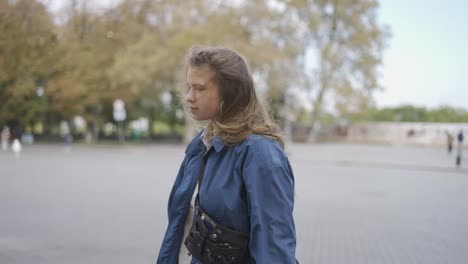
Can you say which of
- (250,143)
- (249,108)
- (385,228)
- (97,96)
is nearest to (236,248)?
(250,143)

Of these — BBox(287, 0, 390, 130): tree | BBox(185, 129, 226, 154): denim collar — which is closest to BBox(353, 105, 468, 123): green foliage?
BBox(287, 0, 390, 130): tree

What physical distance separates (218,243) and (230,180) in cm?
26

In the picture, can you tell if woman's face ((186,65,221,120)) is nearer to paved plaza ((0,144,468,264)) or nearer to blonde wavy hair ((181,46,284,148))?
blonde wavy hair ((181,46,284,148))

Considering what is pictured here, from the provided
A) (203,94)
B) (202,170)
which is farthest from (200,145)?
(203,94)

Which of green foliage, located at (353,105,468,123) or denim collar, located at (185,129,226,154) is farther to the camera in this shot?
green foliage, located at (353,105,468,123)

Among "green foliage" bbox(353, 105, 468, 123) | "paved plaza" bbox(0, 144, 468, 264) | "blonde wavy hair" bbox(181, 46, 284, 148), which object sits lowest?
"paved plaza" bbox(0, 144, 468, 264)

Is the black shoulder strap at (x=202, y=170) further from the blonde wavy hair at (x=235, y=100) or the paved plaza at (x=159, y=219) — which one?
the paved plaza at (x=159, y=219)

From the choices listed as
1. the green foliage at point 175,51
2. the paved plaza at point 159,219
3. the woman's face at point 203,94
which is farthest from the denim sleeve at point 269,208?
the green foliage at point 175,51

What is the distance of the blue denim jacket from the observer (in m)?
1.79

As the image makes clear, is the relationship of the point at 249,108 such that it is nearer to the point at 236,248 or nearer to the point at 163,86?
the point at 236,248

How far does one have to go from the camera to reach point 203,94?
2.01m

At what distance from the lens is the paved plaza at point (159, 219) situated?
6.05m

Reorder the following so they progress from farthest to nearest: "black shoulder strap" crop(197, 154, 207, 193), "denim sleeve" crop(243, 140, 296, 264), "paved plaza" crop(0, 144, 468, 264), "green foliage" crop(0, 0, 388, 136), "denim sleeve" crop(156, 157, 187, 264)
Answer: "green foliage" crop(0, 0, 388, 136), "paved plaza" crop(0, 144, 468, 264), "denim sleeve" crop(156, 157, 187, 264), "black shoulder strap" crop(197, 154, 207, 193), "denim sleeve" crop(243, 140, 296, 264)

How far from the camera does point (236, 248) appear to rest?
191cm
